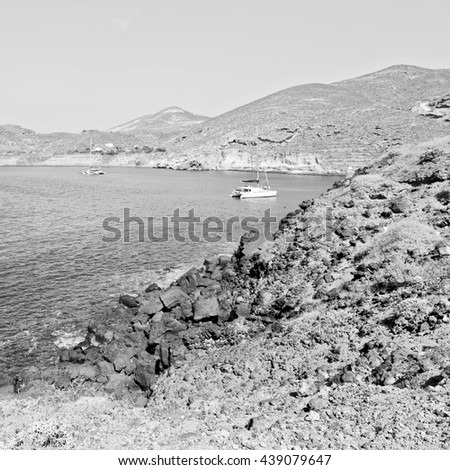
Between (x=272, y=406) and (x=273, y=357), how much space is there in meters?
2.83

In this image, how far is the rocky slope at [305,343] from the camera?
1172 cm

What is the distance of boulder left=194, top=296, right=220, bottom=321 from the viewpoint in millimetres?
20173

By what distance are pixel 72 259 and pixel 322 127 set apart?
426 ft

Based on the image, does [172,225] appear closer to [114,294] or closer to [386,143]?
[114,294]

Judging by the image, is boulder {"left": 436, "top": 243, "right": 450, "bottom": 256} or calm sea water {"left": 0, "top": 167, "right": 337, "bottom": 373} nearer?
boulder {"left": 436, "top": 243, "right": 450, "bottom": 256}

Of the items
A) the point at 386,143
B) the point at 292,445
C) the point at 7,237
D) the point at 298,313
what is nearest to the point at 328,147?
the point at 386,143

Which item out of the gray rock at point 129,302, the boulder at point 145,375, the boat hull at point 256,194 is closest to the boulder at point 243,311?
the boulder at point 145,375

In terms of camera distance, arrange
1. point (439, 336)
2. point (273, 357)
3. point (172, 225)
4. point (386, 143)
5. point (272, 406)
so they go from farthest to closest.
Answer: point (386, 143)
point (172, 225)
point (273, 357)
point (439, 336)
point (272, 406)

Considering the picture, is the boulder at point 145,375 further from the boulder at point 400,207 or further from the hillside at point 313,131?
the hillside at point 313,131

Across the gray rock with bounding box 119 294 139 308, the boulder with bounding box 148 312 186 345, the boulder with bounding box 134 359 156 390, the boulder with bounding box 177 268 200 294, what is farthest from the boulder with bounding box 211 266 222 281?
the boulder with bounding box 134 359 156 390

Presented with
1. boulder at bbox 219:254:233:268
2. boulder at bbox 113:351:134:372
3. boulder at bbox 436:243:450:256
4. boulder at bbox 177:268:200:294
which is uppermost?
boulder at bbox 436:243:450:256

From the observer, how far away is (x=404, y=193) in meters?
26.2

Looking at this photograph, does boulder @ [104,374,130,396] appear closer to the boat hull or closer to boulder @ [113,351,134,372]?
boulder @ [113,351,134,372]

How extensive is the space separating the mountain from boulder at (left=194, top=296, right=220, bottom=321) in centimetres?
11300
